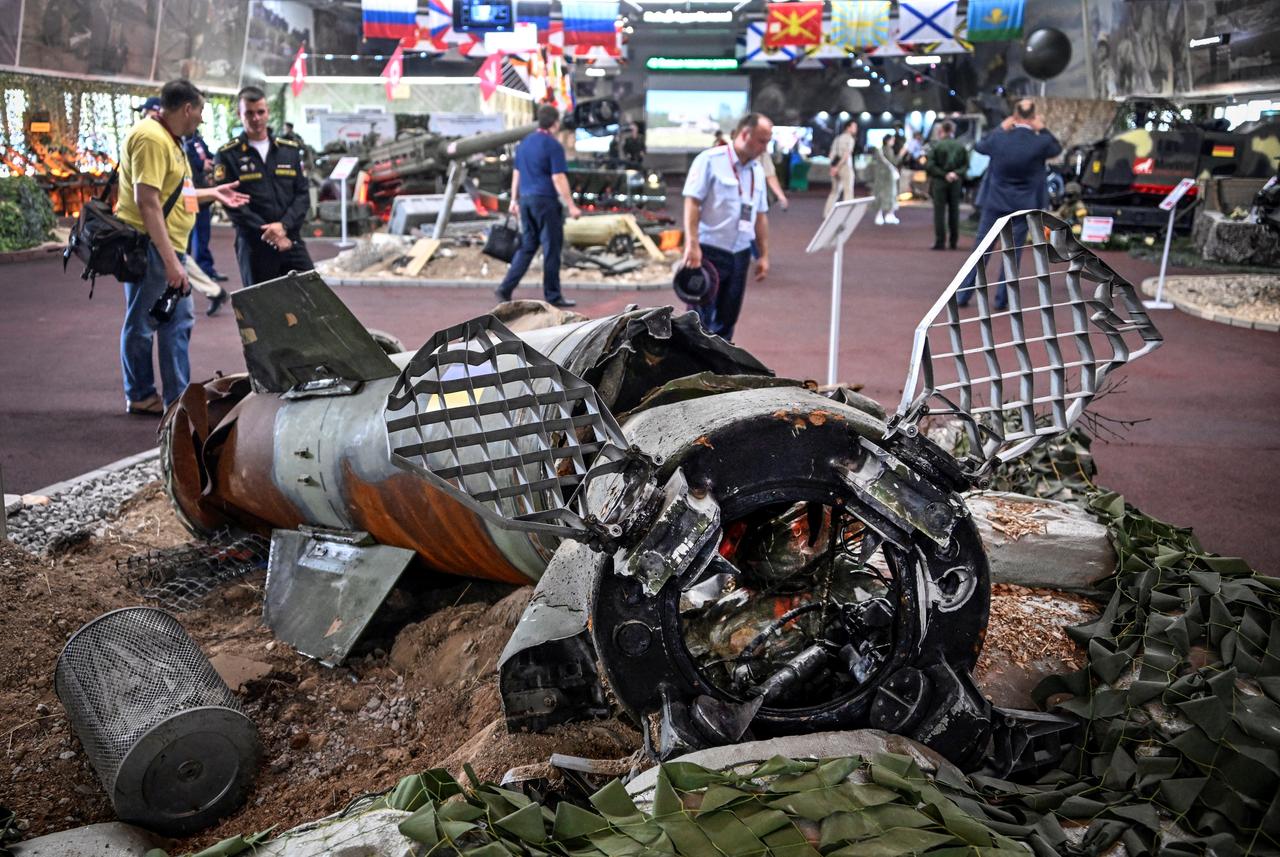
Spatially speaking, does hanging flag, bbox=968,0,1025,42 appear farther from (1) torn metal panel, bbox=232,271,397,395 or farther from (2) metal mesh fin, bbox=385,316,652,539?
(2) metal mesh fin, bbox=385,316,652,539

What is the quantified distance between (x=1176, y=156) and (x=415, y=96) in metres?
16.0

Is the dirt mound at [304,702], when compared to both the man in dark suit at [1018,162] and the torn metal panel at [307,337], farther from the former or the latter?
the man in dark suit at [1018,162]

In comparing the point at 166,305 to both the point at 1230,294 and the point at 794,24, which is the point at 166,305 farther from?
the point at 794,24

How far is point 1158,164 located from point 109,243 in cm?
1449

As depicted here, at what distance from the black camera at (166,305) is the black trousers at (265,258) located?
0.91 m

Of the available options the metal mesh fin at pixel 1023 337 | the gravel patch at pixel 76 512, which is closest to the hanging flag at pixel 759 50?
the gravel patch at pixel 76 512

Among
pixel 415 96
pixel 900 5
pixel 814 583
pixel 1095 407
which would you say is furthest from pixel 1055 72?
pixel 814 583

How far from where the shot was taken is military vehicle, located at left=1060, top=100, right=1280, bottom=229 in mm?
14703

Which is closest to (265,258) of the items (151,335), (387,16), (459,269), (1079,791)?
(151,335)

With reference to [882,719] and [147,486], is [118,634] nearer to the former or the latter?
[882,719]

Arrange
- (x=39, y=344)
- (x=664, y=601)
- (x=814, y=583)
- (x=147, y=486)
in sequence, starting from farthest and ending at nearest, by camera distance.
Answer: (x=39, y=344) → (x=147, y=486) → (x=814, y=583) → (x=664, y=601)

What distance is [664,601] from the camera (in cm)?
213

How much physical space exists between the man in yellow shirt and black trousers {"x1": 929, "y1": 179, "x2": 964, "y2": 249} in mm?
10636

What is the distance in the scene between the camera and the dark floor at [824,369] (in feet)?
16.4
